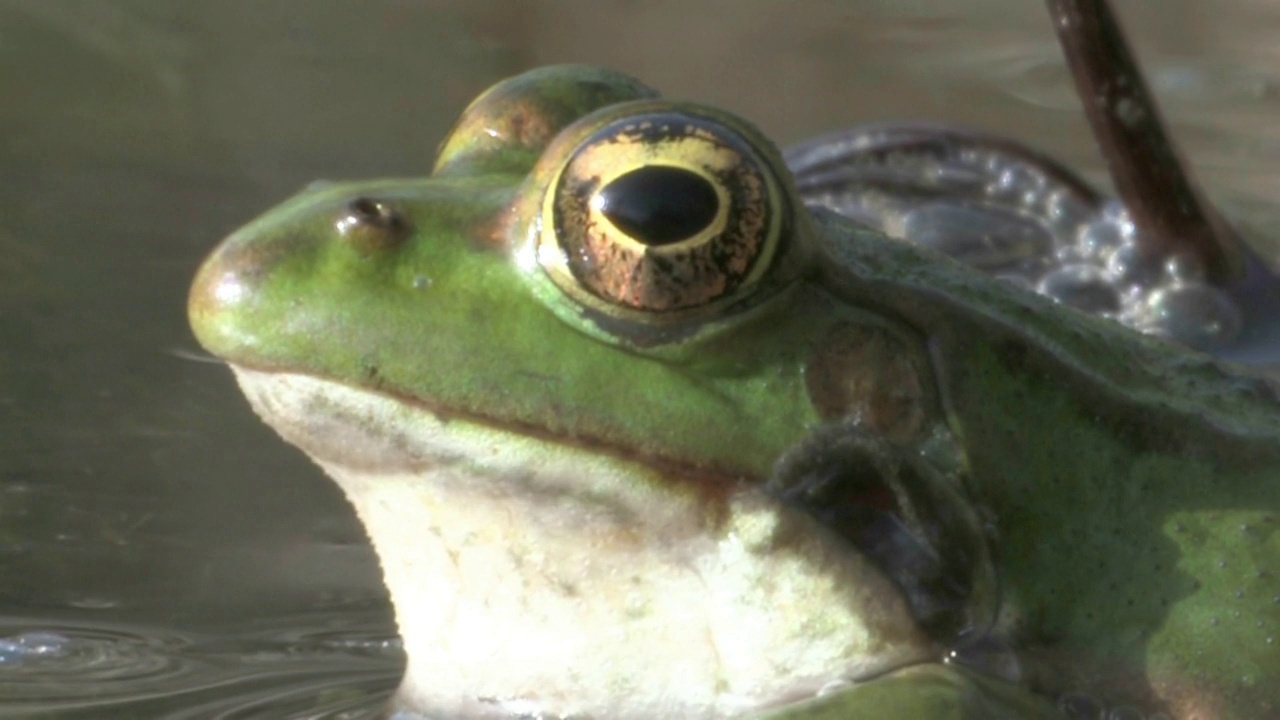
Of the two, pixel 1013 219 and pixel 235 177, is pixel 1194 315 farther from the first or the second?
pixel 235 177

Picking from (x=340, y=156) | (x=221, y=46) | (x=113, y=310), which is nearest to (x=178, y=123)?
(x=340, y=156)

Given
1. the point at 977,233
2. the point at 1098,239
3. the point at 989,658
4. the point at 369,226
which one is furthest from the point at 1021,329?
the point at 977,233

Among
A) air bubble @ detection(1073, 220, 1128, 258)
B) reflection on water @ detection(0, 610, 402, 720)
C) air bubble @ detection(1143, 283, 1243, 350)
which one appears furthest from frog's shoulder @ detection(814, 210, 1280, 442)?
air bubble @ detection(1073, 220, 1128, 258)

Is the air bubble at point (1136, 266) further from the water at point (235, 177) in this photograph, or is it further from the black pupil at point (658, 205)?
the black pupil at point (658, 205)

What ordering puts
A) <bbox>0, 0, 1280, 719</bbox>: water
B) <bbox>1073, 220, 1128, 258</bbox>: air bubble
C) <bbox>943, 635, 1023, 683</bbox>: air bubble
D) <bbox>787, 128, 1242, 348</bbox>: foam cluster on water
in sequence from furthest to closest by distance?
<bbox>1073, 220, 1128, 258</bbox>: air bubble → <bbox>787, 128, 1242, 348</bbox>: foam cluster on water → <bbox>0, 0, 1280, 719</bbox>: water → <bbox>943, 635, 1023, 683</bbox>: air bubble

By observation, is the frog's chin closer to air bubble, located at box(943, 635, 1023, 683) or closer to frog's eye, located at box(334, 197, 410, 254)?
air bubble, located at box(943, 635, 1023, 683)

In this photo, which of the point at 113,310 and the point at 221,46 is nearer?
the point at 113,310

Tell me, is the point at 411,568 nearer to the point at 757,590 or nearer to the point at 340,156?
the point at 757,590
